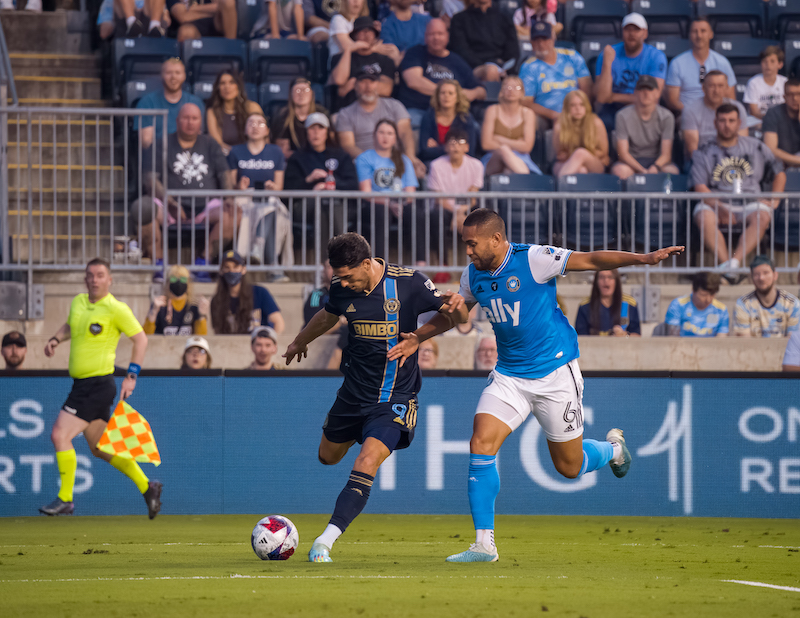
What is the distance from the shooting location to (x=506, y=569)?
6.55 metres

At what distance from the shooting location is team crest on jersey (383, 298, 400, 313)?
23.7ft

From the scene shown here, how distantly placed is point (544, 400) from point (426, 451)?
344 centimetres

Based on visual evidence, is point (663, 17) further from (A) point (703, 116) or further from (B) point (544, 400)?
(B) point (544, 400)

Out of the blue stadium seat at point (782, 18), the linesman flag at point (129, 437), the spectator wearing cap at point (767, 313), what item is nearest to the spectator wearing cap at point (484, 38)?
the blue stadium seat at point (782, 18)

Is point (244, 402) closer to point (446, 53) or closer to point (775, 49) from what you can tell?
point (446, 53)

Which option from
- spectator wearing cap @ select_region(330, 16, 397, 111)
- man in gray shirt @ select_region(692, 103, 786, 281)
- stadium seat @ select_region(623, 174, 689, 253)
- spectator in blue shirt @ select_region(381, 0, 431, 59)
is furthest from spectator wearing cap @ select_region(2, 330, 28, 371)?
man in gray shirt @ select_region(692, 103, 786, 281)

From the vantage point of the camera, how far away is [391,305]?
23.7ft

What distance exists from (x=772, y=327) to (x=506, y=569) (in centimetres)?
706

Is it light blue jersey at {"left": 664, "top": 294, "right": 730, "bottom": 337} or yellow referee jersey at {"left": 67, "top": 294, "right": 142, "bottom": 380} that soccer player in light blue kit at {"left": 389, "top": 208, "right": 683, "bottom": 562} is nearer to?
yellow referee jersey at {"left": 67, "top": 294, "right": 142, "bottom": 380}

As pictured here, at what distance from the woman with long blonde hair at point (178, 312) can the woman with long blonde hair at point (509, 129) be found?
4391mm

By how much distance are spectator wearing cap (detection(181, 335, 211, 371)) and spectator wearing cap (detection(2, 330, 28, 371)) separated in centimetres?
168

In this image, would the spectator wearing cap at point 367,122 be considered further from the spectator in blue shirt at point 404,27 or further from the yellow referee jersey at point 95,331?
the yellow referee jersey at point 95,331

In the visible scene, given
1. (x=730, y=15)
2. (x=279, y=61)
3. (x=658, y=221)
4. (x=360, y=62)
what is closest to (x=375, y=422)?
(x=658, y=221)

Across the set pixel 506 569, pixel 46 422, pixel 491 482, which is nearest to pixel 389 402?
pixel 491 482
